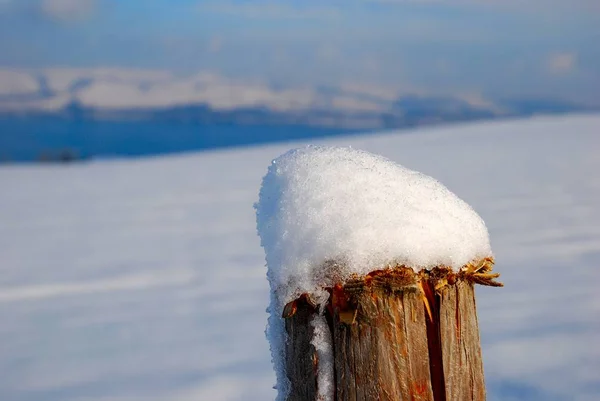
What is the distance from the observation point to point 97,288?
5180mm

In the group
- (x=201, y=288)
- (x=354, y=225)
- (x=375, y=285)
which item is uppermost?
(x=201, y=288)

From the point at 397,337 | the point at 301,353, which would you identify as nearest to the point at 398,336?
the point at 397,337

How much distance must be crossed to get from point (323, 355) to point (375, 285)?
7.1 inches

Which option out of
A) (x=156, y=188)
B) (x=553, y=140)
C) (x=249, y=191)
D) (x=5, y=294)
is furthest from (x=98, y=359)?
(x=553, y=140)

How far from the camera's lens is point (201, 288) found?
4961 mm

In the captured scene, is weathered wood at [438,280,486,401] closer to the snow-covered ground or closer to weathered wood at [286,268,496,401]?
weathered wood at [286,268,496,401]

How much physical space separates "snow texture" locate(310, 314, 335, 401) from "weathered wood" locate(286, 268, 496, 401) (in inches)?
0.5

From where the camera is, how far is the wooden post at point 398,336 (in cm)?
117

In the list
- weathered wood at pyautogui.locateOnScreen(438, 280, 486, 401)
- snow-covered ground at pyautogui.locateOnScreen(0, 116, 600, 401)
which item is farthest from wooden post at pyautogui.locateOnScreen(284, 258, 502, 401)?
snow-covered ground at pyautogui.locateOnScreen(0, 116, 600, 401)

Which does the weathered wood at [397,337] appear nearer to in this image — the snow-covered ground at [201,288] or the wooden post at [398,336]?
the wooden post at [398,336]

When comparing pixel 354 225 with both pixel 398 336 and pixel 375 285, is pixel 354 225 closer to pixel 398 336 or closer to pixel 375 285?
pixel 375 285

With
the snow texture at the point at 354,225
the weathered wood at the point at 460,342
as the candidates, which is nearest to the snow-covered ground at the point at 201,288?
the weathered wood at the point at 460,342

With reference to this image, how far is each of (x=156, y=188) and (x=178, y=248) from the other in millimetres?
4321

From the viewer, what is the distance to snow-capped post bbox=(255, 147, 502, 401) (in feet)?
3.85
